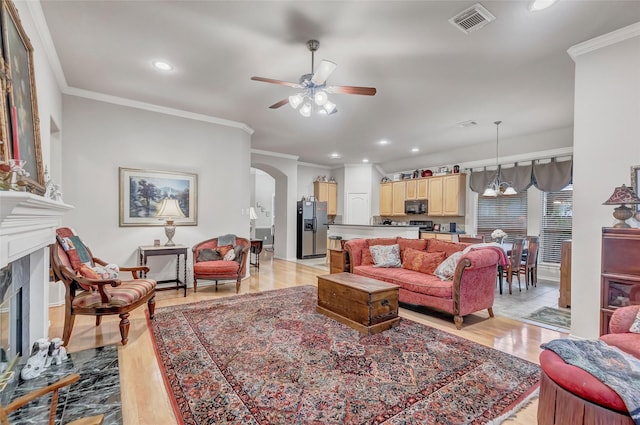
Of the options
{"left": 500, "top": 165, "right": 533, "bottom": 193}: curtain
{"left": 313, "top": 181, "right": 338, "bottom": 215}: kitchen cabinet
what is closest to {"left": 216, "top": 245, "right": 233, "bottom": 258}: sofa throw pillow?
{"left": 313, "top": 181, "right": 338, "bottom": 215}: kitchen cabinet

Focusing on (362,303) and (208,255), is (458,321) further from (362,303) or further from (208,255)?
(208,255)

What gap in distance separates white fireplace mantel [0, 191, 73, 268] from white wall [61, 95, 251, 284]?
2.21 metres

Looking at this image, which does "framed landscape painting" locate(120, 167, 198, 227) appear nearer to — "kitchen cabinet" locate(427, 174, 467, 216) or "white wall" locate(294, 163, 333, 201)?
"white wall" locate(294, 163, 333, 201)

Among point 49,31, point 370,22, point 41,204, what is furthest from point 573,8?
point 49,31

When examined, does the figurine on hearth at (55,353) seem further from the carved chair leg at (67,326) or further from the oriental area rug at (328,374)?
the oriental area rug at (328,374)

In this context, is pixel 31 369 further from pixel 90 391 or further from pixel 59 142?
pixel 59 142

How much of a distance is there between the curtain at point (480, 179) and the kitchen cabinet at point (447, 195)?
0.22 meters

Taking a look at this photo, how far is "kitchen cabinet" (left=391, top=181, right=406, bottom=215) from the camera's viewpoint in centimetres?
813

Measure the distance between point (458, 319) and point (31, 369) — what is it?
12.0 ft

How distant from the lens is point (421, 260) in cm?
415

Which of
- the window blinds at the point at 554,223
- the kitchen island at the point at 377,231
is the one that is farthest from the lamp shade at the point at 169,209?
the window blinds at the point at 554,223

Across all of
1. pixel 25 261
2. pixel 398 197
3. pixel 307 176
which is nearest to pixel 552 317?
pixel 398 197

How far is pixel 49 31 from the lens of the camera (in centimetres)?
270

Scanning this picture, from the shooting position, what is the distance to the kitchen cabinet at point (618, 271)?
7.76 ft
